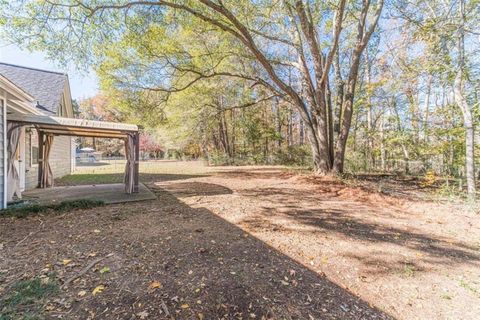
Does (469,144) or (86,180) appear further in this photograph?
(86,180)

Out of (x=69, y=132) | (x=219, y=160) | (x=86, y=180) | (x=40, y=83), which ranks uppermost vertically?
(x=40, y=83)

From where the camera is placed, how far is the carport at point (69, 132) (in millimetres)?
5504

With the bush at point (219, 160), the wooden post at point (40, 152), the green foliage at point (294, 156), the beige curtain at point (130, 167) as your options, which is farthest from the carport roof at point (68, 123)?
the green foliage at point (294, 156)

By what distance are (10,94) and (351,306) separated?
7.37 metres

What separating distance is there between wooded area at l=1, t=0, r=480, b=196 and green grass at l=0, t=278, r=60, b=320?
621cm

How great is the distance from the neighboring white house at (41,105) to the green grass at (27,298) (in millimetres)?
6341

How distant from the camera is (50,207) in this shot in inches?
198

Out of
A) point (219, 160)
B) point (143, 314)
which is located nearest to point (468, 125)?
point (143, 314)

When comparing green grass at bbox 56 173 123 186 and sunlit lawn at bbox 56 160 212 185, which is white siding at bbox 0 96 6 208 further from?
sunlit lawn at bbox 56 160 212 185

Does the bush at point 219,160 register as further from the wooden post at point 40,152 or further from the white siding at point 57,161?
the wooden post at point 40,152

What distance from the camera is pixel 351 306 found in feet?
7.63

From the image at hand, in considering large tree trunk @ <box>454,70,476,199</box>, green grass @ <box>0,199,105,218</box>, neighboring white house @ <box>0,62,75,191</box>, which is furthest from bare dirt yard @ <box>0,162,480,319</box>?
neighboring white house @ <box>0,62,75,191</box>

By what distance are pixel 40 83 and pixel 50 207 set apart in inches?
346

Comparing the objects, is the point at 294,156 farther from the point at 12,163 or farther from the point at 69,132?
the point at 12,163
